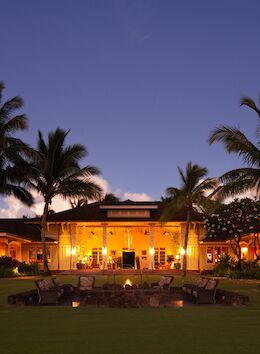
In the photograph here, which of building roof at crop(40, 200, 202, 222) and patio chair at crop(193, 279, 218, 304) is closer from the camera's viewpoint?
patio chair at crop(193, 279, 218, 304)

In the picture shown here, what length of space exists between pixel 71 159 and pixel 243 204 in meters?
10.9

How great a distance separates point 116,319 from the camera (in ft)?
41.2

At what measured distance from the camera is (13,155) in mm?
30578

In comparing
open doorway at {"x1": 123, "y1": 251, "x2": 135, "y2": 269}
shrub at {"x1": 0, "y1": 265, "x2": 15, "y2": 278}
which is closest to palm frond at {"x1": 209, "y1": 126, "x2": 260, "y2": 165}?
shrub at {"x1": 0, "y1": 265, "x2": 15, "y2": 278}

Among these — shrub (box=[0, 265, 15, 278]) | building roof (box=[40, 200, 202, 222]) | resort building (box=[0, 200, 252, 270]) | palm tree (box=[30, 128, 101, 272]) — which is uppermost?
palm tree (box=[30, 128, 101, 272])

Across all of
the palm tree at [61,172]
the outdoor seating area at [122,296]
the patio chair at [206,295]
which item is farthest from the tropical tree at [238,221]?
the patio chair at [206,295]

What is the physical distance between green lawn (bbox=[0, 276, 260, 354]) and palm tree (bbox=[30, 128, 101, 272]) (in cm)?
1938

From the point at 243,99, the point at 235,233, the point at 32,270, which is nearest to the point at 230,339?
the point at 243,99

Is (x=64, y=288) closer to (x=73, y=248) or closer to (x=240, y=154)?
(x=240, y=154)

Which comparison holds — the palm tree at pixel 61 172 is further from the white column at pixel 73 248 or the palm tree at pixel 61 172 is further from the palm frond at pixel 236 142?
the palm frond at pixel 236 142

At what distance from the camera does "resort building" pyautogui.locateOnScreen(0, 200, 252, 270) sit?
3922cm

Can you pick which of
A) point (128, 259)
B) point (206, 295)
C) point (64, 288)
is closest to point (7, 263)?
point (128, 259)

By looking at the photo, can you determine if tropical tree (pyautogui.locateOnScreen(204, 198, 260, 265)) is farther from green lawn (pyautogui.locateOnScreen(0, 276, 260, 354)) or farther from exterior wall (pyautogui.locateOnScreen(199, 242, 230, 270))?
green lawn (pyautogui.locateOnScreen(0, 276, 260, 354))

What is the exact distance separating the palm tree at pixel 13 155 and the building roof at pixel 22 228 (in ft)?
20.1
